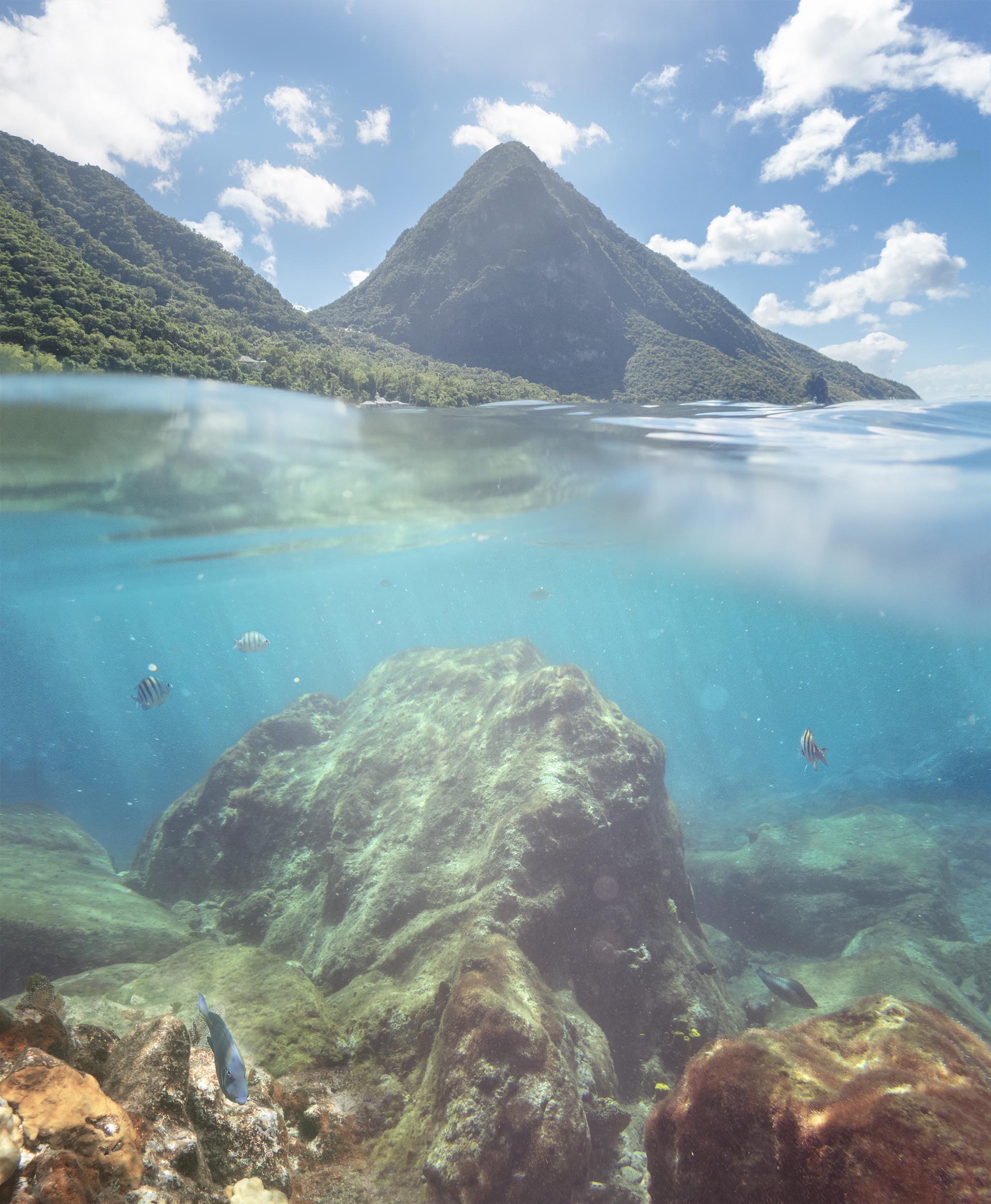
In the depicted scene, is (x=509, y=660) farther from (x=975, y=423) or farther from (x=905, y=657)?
(x=905, y=657)

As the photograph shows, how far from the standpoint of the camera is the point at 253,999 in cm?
563

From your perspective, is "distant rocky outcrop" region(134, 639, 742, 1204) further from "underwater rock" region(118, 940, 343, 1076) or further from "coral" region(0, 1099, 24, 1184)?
"coral" region(0, 1099, 24, 1184)

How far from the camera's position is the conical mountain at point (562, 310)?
22.2 meters

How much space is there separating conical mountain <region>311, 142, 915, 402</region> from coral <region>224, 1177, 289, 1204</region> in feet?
58.1

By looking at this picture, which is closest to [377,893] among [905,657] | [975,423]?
[975,423]

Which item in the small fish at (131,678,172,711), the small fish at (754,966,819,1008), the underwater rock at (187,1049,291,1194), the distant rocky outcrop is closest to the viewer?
the underwater rock at (187,1049,291,1194)

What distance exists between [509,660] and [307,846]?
708 cm

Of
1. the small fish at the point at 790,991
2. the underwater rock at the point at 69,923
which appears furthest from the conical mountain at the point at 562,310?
the underwater rock at the point at 69,923

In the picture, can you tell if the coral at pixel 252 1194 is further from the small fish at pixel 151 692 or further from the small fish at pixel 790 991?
the small fish at pixel 151 692

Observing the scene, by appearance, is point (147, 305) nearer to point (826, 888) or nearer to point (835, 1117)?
point (835, 1117)

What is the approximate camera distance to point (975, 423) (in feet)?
41.2

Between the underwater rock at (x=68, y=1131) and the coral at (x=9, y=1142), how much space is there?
0.30 feet

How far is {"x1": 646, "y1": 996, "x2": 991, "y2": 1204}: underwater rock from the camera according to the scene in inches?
121

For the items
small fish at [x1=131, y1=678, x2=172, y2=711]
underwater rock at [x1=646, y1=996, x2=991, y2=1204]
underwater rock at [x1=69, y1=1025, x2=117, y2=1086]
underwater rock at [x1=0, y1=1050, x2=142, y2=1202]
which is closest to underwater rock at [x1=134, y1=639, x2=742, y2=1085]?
underwater rock at [x1=69, y1=1025, x2=117, y2=1086]
